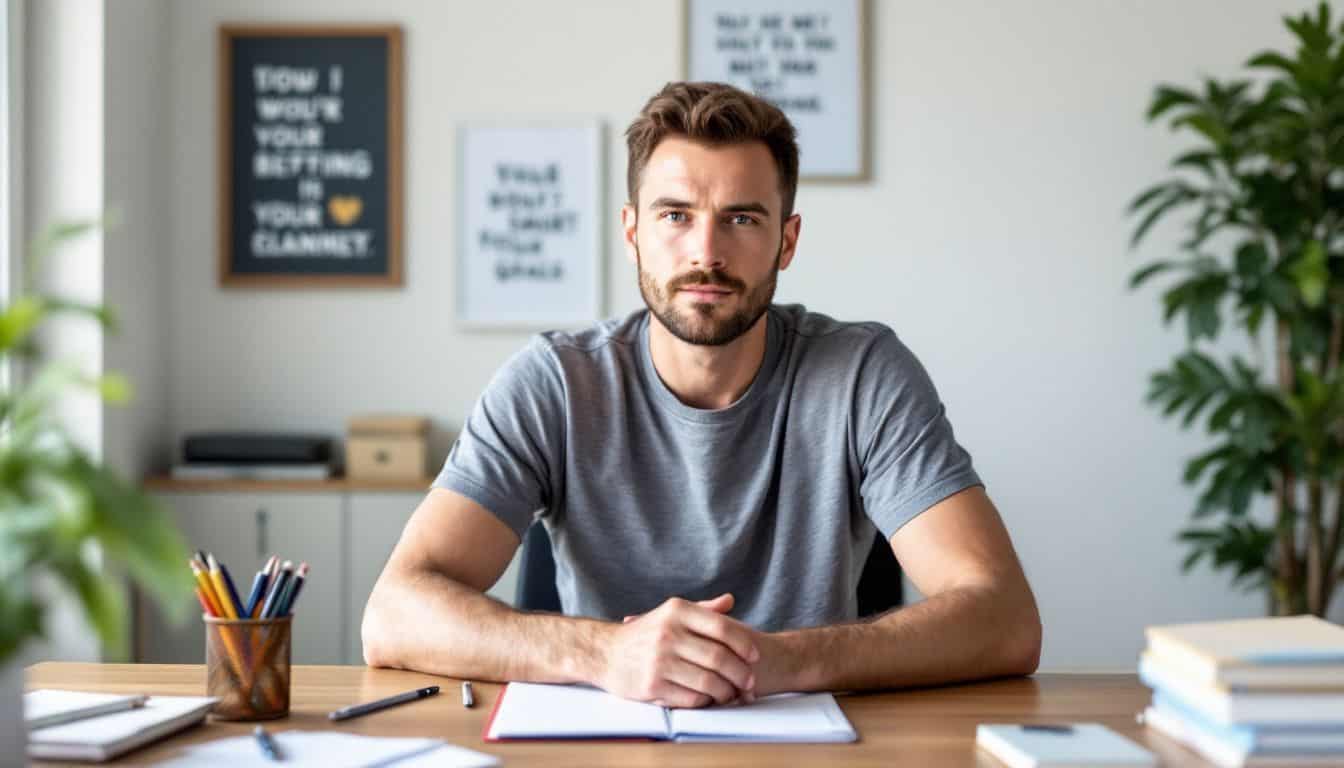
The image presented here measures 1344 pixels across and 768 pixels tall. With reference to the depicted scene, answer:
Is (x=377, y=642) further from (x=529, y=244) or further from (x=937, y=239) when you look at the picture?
(x=937, y=239)

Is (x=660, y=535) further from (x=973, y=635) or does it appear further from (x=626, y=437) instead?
(x=973, y=635)

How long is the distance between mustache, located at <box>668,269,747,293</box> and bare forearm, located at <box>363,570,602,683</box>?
514 mm

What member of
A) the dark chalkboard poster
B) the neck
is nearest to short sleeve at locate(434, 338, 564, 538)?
the neck

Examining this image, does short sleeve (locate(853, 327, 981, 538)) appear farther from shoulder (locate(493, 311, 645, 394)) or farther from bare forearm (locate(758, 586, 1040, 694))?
shoulder (locate(493, 311, 645, 394))

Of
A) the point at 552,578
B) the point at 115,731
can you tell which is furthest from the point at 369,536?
the point at 115,731

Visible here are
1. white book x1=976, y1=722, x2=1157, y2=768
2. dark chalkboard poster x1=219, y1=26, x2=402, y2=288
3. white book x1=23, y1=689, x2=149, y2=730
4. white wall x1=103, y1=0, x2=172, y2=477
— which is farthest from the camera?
dark chalkboard poster x1=219, y1=26, x2=402, y2=288

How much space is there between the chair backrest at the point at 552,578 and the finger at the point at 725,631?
56 centimetres

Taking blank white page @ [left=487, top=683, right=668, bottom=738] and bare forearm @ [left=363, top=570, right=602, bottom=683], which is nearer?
blank white page @ [left=487, top=683, right=668, bottom=738]

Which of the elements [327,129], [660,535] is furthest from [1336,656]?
[327,129]

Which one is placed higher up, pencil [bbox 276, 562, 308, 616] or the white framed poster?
the white framed poster

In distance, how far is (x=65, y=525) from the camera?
2.03 ft

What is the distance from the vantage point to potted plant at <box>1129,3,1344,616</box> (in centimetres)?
305

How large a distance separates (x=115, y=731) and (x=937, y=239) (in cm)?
283

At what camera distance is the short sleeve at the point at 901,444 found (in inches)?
66.7
